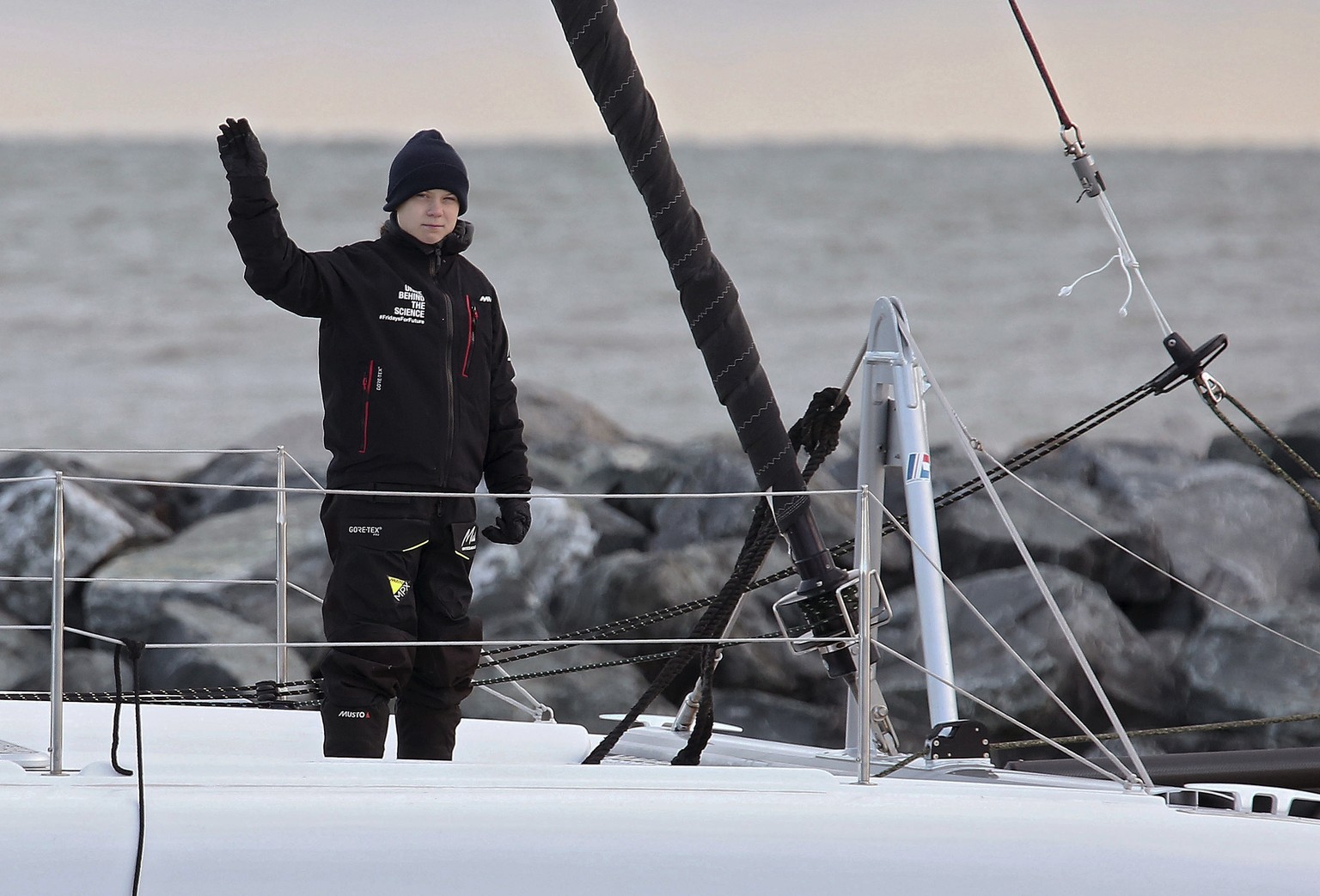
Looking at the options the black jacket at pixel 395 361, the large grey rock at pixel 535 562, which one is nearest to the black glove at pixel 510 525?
the black jacket at pixel 395 361

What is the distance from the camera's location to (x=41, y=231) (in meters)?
23.8

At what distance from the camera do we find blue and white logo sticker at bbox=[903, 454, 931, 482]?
10.6 ft

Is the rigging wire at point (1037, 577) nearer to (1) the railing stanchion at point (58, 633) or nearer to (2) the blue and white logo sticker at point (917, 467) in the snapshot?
(2) the blue and white logo sticker at point (917, 467)

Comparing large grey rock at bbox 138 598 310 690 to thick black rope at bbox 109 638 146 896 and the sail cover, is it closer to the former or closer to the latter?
the sail cover

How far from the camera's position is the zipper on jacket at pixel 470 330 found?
3.08 m

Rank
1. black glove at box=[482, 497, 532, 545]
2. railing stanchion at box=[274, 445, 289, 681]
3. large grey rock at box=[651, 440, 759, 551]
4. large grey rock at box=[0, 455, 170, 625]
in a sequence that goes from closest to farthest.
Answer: black glove at box=[482, 497, 532, 545], railing stanchion at box=[274, 445, 289, 681], large grey rock at box=[0, 455, 170, 625], large grey rock at box=[651, 440, 759, 551]

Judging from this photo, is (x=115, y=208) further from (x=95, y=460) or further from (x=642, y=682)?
(x=642, y=682)

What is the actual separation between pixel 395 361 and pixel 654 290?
19.0 m

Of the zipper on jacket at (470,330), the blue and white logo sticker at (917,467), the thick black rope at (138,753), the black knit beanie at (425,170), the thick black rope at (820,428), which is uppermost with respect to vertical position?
the black knit beanie at (425,170)

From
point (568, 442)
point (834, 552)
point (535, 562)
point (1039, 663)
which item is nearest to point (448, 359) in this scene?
point (834, 552)

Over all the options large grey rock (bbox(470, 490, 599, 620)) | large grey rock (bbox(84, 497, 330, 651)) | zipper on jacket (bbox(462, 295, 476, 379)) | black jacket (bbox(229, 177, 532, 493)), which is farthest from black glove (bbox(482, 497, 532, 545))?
large grey rock (bbox(470, 490, 599, 620))

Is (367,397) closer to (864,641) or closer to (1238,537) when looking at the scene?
(864,641)

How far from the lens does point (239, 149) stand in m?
2.71

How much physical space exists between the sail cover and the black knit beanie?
0.32 metres
